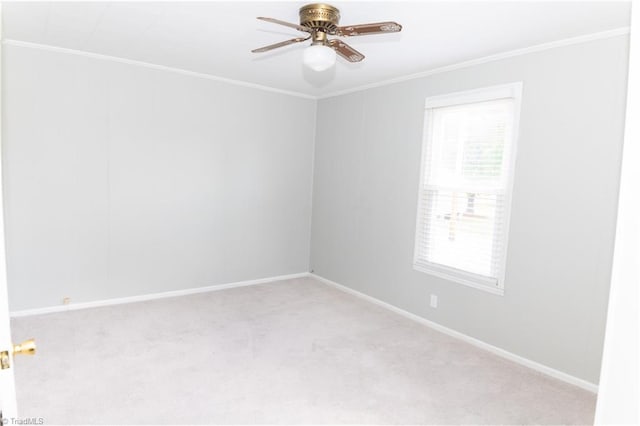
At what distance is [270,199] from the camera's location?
5.14 meters

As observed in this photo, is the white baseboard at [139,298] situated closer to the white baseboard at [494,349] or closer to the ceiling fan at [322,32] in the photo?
the white baseboard at [494,349]

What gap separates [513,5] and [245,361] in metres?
2.91

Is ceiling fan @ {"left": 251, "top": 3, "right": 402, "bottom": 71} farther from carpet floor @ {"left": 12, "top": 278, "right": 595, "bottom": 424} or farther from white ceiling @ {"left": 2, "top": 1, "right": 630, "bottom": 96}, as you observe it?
carpet floor @ {"left": 12, "top": 278, "right": 595, "bottom": 424}

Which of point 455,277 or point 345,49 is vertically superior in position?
point 345,49

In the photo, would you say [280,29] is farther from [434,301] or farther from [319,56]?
[434,301]

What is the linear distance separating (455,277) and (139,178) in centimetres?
322

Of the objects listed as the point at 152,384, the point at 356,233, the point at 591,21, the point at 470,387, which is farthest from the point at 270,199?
the point at 591,21

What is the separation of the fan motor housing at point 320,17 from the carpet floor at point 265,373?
2.23 meters

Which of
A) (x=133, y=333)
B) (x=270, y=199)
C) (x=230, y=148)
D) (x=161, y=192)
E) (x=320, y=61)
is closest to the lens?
(x=320, y=61)

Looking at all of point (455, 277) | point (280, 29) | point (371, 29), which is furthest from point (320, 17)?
point (455, 277)

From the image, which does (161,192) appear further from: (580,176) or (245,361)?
(580,176)

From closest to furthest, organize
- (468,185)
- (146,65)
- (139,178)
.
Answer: (468,185)
(146,65)
(139,178)

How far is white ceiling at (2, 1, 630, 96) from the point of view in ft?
8.08

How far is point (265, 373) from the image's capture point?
289 cm
